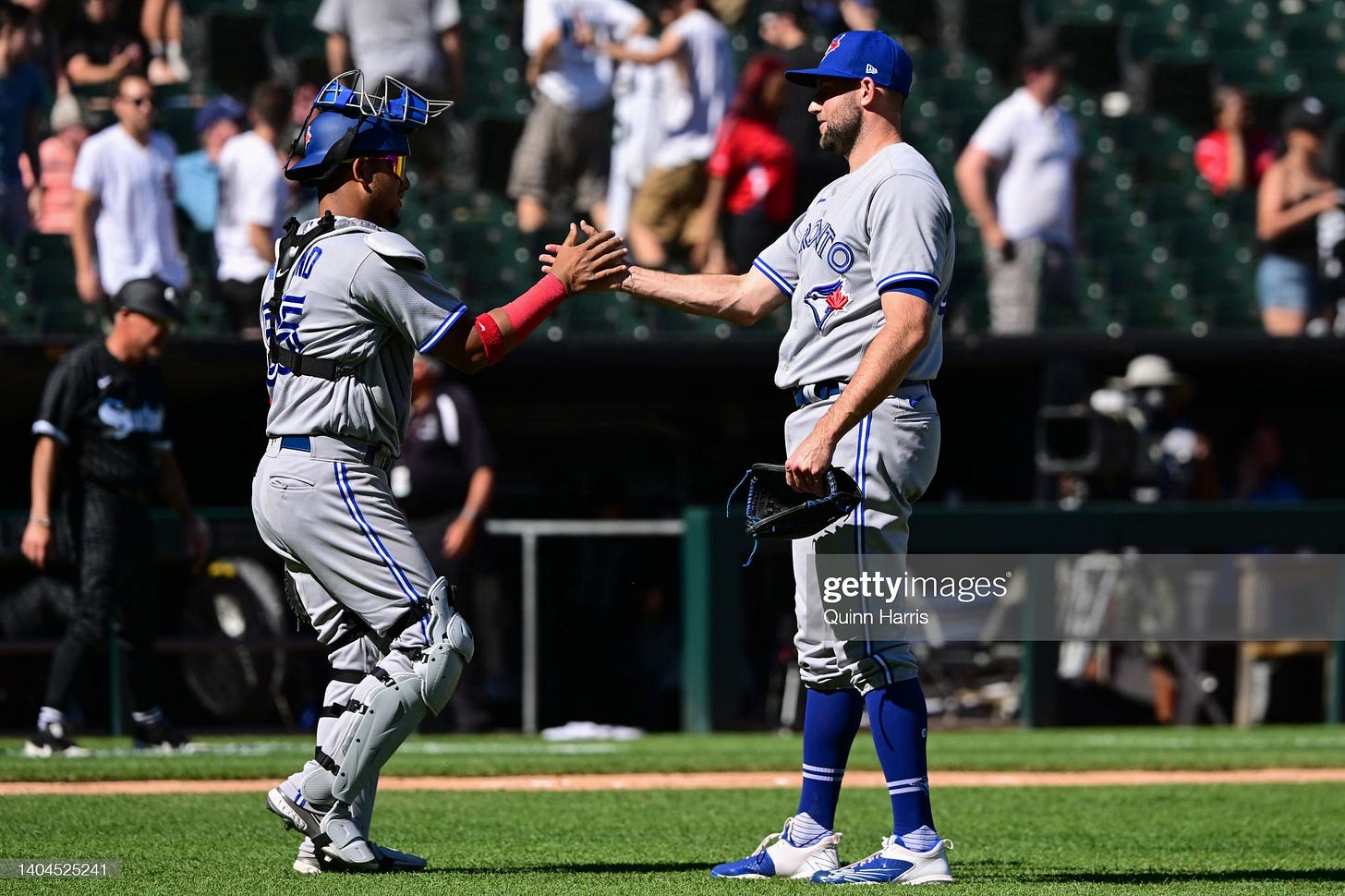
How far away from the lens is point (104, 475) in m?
7.95

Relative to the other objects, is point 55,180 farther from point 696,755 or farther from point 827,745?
point 827,745

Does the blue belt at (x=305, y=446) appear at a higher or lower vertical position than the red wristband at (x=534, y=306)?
lower

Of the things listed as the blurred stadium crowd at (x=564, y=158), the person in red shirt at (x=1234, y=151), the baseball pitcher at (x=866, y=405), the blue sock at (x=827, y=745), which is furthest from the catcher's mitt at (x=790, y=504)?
→ the person in red shirt at (x=1234, y=151)

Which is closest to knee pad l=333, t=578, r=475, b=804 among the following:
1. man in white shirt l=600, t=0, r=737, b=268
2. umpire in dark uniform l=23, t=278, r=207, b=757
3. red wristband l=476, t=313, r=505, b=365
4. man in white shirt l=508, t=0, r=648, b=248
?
red wristband l=476, t=313, r=505, b=365

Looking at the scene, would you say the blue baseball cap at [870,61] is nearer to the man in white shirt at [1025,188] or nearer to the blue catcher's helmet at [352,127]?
the blue catcher's helmet at [352,127]

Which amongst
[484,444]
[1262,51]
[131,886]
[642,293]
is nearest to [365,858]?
[131,886]

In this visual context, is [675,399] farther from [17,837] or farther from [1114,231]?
[17,837]

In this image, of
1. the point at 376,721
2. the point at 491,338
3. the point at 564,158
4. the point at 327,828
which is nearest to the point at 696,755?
the point at 327,828

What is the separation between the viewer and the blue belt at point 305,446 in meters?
4.59

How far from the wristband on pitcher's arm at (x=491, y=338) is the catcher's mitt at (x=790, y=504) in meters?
0.67

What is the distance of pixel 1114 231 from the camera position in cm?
1363

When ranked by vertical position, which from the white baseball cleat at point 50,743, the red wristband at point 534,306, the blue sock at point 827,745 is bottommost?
the white baseball cleat at point 50,743

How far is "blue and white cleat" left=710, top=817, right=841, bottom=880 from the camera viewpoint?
15.0 ft

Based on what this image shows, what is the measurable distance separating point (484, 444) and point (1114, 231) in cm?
584
